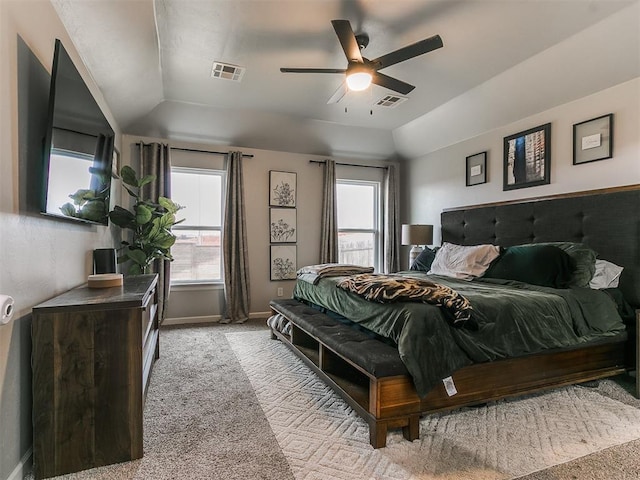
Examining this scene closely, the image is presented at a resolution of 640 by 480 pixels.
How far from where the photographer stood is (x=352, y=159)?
219 inches

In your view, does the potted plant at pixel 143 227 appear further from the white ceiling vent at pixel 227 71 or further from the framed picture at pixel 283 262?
the framed picture at pixel 283 262

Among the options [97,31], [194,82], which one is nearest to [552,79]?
[194,82]

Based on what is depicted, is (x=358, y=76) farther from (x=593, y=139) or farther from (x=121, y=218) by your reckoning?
(x=121, y=218)

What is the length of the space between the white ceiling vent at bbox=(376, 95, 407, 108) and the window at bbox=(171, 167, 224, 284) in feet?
7.65

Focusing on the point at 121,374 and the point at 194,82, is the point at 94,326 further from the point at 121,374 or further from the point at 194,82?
the point at 194,82

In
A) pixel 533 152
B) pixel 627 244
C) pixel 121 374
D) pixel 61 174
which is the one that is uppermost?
pixel 533 152

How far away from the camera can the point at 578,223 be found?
3.17m

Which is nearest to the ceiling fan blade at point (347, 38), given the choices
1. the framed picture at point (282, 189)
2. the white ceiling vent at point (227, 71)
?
the white ceiling vent at point (227, 71)

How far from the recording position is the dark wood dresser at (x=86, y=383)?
1.58 metres

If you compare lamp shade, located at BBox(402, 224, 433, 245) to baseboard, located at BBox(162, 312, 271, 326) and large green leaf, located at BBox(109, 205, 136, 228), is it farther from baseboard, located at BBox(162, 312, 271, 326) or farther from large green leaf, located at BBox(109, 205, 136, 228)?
large green leaf, located at BBox(109, 205, 136, 228)

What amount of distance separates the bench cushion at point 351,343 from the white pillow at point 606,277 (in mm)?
1965

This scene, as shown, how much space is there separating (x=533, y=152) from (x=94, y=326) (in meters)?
4.12

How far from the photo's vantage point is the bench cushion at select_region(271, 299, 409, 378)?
6.08 feet

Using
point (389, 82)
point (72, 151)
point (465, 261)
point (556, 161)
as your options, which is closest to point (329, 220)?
point (465, 261)
